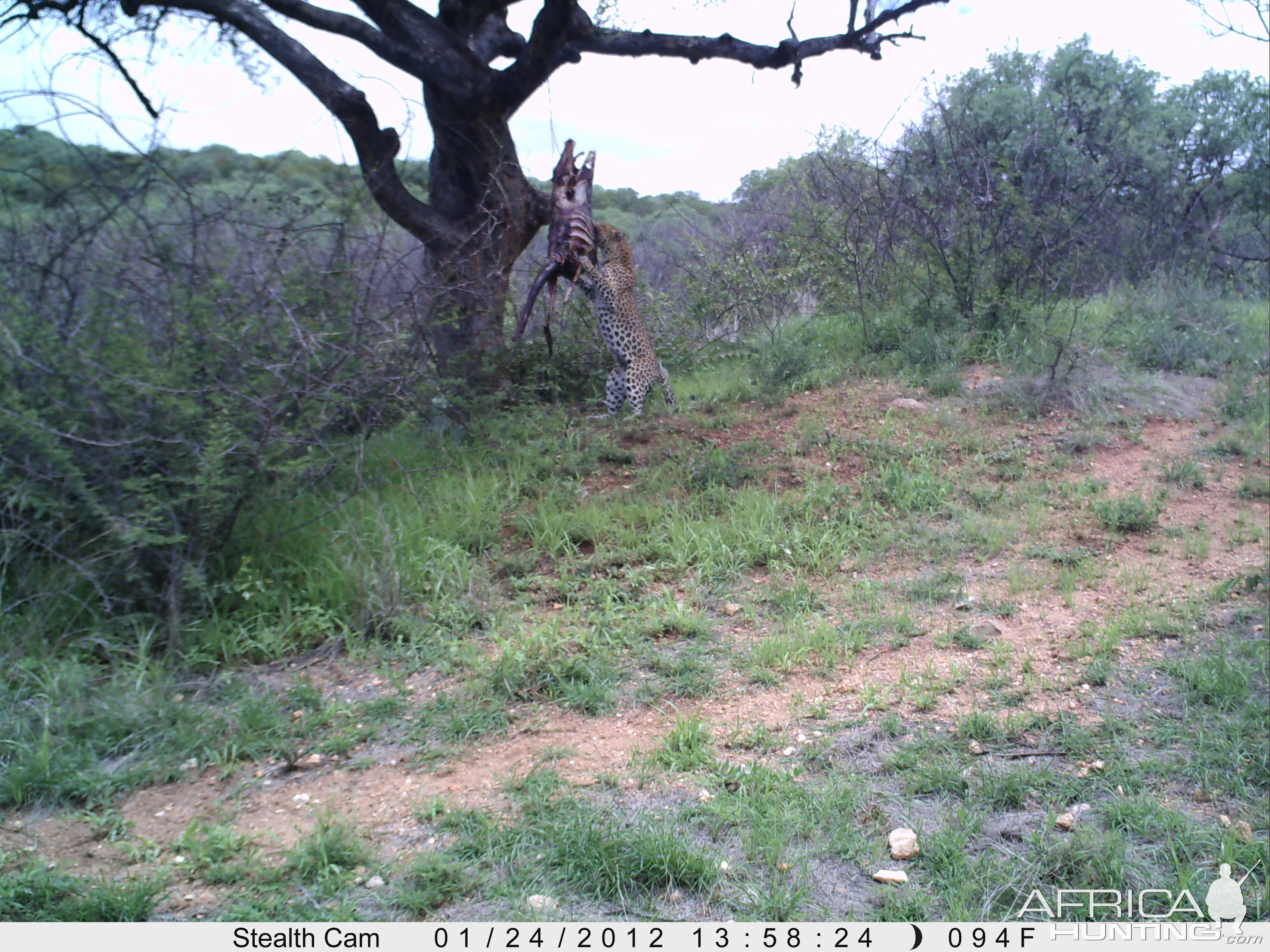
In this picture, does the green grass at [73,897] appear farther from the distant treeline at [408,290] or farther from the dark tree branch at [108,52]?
the dark tree branch at [108,52]

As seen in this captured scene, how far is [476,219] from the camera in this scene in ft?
23.0

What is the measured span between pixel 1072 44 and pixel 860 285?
5436mm

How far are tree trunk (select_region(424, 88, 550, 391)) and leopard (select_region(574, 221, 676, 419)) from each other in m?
0.76

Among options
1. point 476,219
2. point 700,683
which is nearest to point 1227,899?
point 700,683

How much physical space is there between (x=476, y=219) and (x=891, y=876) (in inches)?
236

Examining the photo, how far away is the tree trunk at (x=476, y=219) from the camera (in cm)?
686

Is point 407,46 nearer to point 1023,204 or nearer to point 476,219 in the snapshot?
point 476,219

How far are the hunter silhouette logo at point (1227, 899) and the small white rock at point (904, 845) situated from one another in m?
0.72

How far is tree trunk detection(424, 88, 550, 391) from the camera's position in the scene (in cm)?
686

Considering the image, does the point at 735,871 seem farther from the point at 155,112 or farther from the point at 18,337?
the point at 155,112

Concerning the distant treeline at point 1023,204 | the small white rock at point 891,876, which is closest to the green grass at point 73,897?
the small white rock at point 891,876

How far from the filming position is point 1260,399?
664 cm

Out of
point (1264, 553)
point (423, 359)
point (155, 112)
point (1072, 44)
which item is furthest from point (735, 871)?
point (1072, 44)

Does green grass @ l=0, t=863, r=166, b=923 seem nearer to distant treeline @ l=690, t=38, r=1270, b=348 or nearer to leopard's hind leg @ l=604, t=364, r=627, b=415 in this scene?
leopard's hind leg @ l=604, t=364, r=627, b=415
